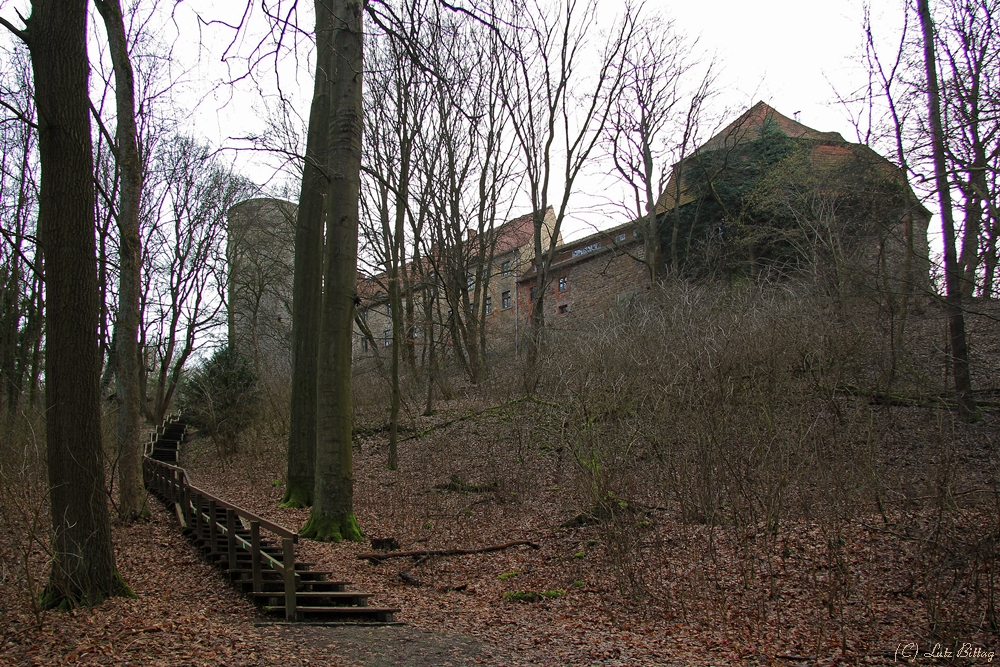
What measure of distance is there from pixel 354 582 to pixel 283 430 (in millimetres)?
12307

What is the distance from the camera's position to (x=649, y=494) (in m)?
11.0

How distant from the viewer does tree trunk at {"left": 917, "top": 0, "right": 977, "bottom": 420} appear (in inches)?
424

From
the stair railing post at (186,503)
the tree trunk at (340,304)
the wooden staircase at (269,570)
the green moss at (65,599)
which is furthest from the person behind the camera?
the stair railing post at (186,503)

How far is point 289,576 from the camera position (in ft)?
20.9

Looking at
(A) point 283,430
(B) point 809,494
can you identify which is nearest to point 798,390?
(B) point 809,494

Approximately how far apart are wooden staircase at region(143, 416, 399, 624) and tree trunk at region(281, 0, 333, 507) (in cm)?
235

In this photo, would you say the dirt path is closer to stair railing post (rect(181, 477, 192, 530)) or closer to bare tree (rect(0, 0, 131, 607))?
bare tree (rect(0, 0, 131, 607))

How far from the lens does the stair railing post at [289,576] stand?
635 centimetres

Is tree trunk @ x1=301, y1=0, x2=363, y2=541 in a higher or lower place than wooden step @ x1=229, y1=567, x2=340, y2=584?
higher

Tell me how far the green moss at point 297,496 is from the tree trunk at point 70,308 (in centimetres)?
598

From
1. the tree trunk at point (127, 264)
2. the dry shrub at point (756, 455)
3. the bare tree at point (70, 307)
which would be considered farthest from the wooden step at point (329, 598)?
the tree trunk at point (127, 264)

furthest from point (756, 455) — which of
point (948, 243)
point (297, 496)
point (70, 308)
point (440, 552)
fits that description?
point (70, 308)

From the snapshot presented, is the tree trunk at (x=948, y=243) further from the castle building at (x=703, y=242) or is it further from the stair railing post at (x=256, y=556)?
the stair railing post at (x=256, y=556)

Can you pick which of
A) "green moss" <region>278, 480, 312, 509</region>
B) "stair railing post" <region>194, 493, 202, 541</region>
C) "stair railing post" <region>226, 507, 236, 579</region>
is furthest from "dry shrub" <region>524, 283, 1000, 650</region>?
"stair railing post" <region>194, 493, 202, 541</region>
